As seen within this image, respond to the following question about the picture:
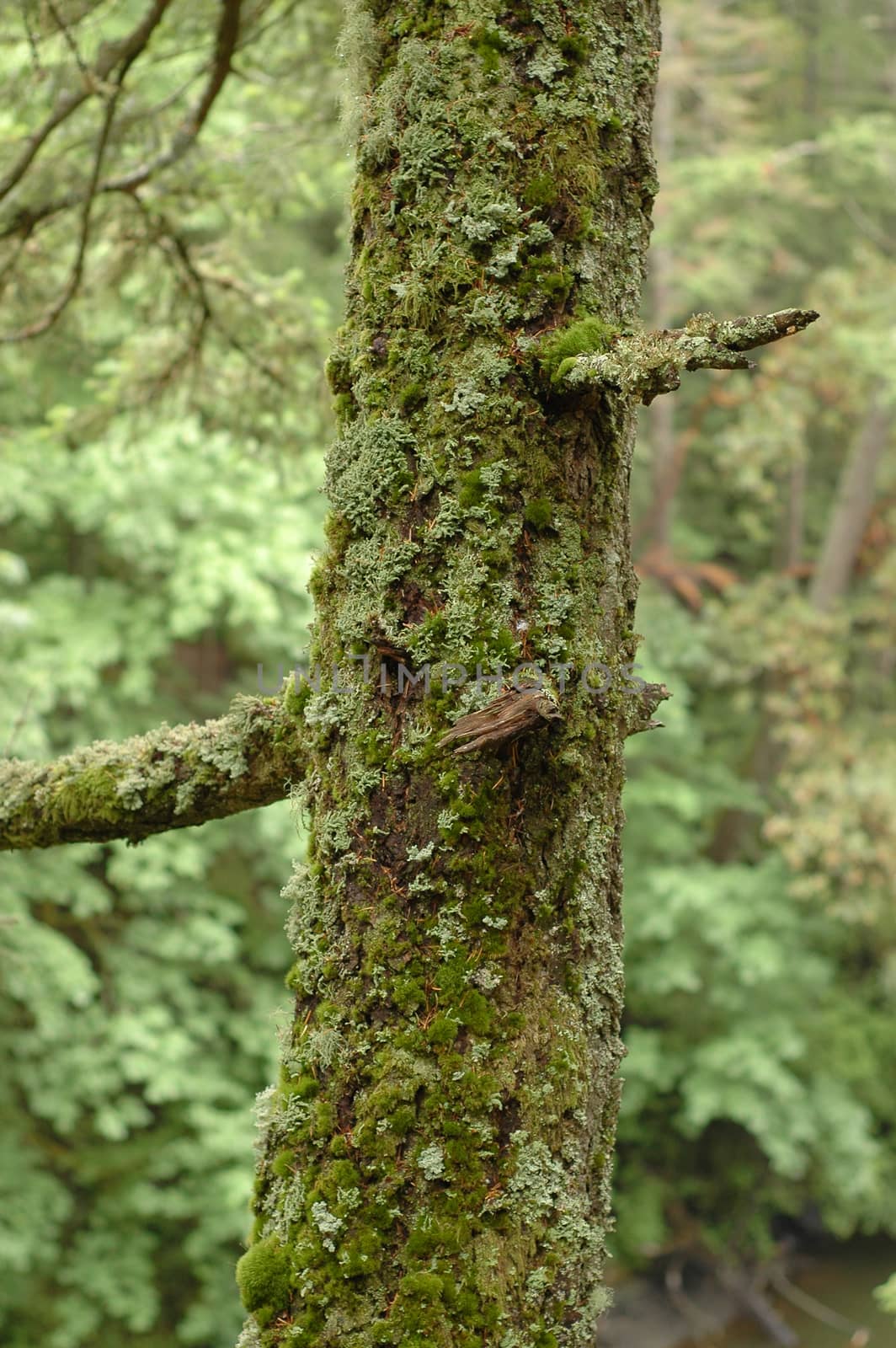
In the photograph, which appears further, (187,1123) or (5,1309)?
(187,1123)

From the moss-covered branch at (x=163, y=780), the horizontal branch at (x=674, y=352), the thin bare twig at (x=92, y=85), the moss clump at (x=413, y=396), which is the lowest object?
the moss-covered branch at (x=163, y=780)

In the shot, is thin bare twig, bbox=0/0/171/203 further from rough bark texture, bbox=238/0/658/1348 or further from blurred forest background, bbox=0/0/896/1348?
rough bark texture, bbox=238/0/658/1348

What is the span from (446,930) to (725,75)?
14.0 metres

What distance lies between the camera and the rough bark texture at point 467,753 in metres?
1.60

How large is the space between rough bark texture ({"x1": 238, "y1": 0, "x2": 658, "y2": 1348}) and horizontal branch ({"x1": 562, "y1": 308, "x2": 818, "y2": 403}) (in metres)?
0.06

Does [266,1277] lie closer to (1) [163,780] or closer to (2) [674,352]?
(1) [163,780]

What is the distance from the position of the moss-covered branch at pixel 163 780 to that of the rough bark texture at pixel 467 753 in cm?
15

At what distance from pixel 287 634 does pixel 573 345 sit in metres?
6.45

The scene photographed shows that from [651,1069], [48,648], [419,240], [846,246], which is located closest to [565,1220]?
[419,240]

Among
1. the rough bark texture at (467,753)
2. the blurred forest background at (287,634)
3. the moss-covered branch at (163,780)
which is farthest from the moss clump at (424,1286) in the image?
the blurred forest background at (287,634)

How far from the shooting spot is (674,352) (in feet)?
4.97

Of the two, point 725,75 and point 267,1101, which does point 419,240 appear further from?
point 725,75

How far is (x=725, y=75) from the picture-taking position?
13328mm

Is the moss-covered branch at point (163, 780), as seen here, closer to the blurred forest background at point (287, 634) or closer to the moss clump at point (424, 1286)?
the moss clump at point (424, 1286)
